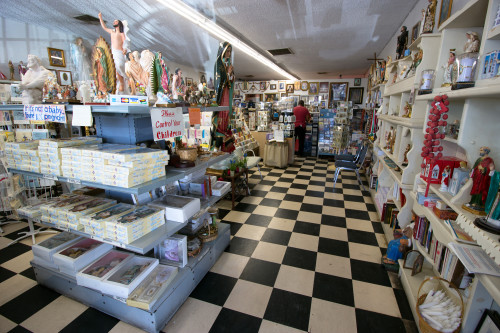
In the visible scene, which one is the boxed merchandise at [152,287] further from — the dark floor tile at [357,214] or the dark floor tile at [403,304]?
the dark floor tile at [357,214]

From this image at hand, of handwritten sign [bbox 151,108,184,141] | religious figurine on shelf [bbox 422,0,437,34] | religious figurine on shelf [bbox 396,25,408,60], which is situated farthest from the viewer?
religious figurine on shelf [bbox 396,25,408,60]

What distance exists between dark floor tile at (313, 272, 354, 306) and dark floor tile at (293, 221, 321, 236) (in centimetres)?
82

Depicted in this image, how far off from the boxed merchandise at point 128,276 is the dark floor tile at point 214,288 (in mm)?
522

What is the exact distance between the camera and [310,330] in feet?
5.68

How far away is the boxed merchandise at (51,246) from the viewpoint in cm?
197

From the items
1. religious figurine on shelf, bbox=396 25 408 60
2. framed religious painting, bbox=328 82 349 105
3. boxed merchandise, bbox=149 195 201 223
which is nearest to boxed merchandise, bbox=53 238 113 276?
boxed merchandise, bbox=149 195 201 223

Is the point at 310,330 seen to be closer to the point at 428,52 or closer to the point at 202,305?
the point at 202,305

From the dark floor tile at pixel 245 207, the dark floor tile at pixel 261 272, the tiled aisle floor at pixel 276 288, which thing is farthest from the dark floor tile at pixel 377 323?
the dark floor tile at pixel 245 207

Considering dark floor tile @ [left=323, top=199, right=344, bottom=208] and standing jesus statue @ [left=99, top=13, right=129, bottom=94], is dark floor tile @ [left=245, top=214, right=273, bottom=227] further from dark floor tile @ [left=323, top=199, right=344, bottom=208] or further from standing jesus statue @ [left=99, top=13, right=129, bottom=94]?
standing jesus statue @ [left=99, top=13, right=129, bottom=94]

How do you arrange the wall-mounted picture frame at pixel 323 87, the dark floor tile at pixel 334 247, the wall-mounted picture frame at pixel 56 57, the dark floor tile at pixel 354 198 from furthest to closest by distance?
the wall-mounted picture frame at pixel 323 87
the wall-mounted picture frame at pixel 56 57
the dark floor tile at pixel 354 198
the dark floor tile at pixel 334 247

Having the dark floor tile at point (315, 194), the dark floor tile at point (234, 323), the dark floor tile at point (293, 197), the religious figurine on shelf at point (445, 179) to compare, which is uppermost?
the religious figurine on shelf at point (445, 179)

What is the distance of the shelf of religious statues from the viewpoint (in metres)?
1.36

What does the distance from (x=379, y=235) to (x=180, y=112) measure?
9.57ft

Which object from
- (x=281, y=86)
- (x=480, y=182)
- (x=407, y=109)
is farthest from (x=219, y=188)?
(x=281, y=86)
